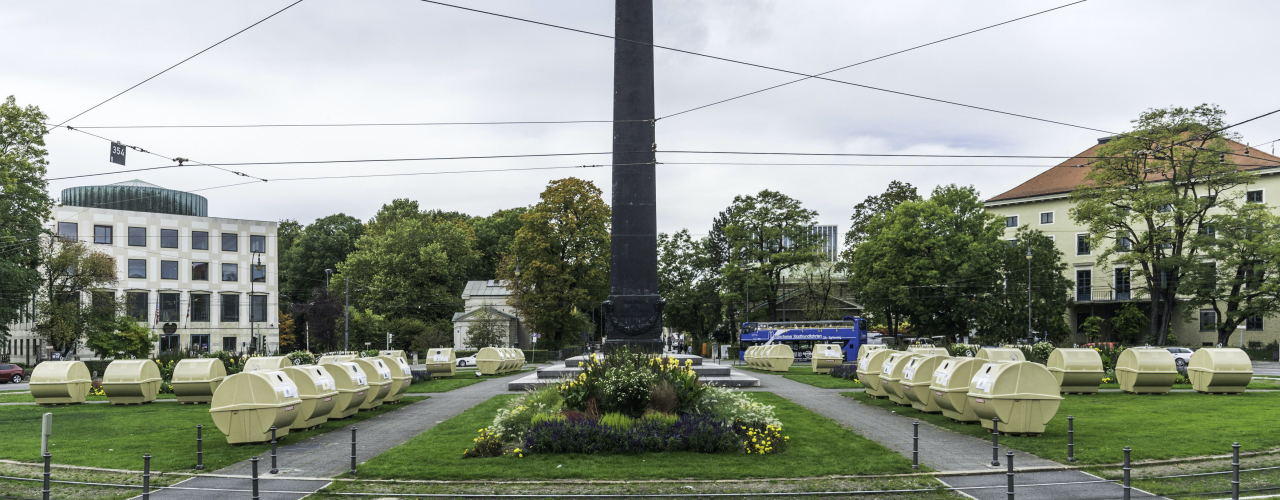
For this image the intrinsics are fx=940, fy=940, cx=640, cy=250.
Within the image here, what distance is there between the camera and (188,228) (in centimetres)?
6725

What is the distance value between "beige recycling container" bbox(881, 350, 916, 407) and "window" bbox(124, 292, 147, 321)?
156 feet

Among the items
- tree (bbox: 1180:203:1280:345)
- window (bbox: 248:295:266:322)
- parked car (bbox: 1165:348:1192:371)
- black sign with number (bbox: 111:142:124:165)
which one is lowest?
parked car (bbox: 1165:348:1192:371)

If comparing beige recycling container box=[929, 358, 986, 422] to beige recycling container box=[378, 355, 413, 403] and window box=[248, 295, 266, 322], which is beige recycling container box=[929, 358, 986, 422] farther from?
window box=[248, 295, 266, 322]

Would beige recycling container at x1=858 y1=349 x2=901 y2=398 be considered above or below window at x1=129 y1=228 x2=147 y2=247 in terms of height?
below

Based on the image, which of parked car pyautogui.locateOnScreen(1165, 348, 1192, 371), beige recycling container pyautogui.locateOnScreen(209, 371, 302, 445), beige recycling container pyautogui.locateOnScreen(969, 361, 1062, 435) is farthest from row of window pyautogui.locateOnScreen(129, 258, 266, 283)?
beige recycling container pyautogui.locateOnScreen(969, 361, 1062, 435)

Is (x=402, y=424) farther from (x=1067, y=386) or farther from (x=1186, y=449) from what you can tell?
(x=1067, y=386)

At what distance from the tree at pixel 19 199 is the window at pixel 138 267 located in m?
17.7

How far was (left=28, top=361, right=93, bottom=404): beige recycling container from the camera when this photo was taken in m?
26.1

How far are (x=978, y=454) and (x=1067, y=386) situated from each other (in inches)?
490

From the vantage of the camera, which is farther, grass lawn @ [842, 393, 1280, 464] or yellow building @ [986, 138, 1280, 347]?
yellow building @ [986, 138, 1280, 347]

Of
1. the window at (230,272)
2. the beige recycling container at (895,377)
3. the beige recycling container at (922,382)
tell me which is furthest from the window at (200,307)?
the beige recycling container at (922,382)

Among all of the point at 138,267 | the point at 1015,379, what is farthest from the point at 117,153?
the point at 138,267

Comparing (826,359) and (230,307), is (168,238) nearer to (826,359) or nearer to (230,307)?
(230,307)

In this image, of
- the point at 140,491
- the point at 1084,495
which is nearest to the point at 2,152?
the point at 140,491
